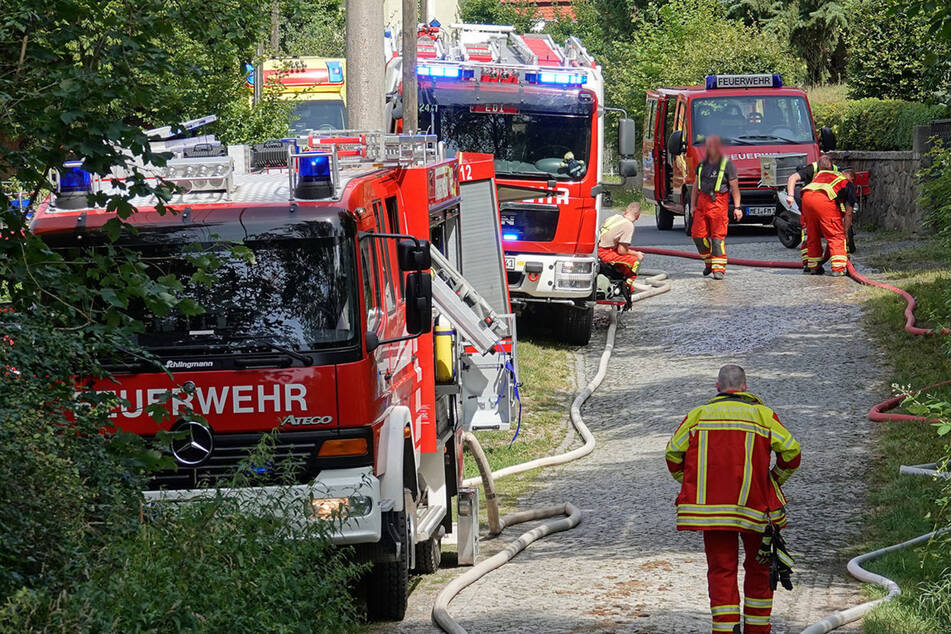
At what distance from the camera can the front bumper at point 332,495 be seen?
6.42 metres

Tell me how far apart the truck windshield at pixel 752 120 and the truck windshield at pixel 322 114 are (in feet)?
22.1

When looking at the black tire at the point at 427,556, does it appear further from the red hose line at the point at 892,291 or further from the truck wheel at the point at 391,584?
the red hose line at the point at 892,291

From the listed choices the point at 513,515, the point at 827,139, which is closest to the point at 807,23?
the point at 827,139

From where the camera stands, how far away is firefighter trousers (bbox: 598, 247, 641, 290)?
1750 centimetres

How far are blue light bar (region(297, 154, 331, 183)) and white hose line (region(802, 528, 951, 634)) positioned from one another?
3305 millimetres

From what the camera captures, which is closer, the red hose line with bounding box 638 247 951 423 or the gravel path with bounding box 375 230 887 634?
the gravel path with bounding box 375 230 887 634

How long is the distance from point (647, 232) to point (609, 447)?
1568 cm

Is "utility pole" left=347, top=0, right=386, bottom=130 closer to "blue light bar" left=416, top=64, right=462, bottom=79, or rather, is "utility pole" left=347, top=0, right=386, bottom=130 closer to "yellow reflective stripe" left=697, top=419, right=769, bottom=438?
"blue light bar" left=416, top=64, right=462, bottom=79

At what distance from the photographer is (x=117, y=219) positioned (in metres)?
5.91

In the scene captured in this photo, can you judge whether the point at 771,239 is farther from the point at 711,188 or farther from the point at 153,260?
the point at 153,260

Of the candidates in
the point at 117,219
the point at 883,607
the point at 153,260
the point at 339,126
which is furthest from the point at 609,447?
the point at 339,126

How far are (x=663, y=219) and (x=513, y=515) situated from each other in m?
18.3

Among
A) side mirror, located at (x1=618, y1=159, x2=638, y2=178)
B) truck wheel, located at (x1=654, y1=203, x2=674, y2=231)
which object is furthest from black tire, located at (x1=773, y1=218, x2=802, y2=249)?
side mirror, located at (x1=618, y1=159, x2=638, y2=178)

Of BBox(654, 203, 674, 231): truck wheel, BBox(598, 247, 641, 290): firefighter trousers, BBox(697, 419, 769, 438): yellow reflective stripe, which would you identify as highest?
BBox(697, 419, 769, 438): yellow reflective stripe
